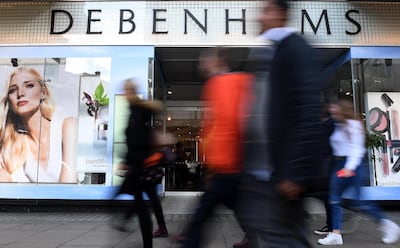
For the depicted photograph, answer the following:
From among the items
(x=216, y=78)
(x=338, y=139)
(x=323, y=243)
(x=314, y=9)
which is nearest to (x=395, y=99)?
(x=314, y=9)

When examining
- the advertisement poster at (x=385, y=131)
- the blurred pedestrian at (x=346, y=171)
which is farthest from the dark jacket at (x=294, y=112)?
the advertisement poster at (x=385, y=131)

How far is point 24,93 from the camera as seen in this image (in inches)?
341

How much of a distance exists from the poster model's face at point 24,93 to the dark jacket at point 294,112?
748 cm

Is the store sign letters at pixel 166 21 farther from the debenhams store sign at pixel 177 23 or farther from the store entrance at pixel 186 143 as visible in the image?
the store entrance at pixel 186 143

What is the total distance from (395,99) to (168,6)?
17.6ft

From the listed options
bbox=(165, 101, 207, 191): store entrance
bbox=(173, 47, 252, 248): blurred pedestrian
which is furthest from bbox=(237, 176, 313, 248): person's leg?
bbox=(165, 101, 207, 191): store entrance

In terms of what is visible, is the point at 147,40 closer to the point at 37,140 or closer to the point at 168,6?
the point at 168,6

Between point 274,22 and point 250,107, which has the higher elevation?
point 274,22

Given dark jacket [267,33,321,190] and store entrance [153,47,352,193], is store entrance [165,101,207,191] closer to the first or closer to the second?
store entrance [153,47,352,193]

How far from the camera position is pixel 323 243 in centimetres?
486

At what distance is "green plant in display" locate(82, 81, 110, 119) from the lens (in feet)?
28.1

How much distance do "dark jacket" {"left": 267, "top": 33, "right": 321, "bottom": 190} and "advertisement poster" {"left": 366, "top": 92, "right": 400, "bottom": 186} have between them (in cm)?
716

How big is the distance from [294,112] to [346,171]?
3.01 m

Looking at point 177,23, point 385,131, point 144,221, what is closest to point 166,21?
point 177,23
